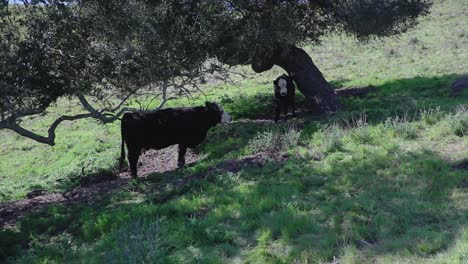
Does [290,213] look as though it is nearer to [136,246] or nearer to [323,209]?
[323,209]

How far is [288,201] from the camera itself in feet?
24.8

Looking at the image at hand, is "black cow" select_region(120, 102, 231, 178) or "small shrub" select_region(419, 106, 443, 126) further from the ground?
"black cow" select_region(120, 102, 231, 178)

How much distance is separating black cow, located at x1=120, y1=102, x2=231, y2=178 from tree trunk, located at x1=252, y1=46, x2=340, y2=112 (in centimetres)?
406

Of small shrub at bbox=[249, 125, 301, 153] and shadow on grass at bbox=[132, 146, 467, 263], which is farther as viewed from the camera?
small shrub at bbox=[249, 125, 301, 153]

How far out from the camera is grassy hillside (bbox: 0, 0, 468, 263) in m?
5.93

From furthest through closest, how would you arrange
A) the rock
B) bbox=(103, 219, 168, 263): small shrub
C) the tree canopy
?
1. the rock
2. the tree canopy
3. bbox=(103, 219, 168, 263): small shrub

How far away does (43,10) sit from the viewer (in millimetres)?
10742

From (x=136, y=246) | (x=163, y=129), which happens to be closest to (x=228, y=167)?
(x=163, y=129)

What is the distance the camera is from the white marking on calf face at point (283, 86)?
15.0 meters

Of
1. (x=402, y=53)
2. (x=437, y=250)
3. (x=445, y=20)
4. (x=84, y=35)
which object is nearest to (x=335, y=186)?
(x=437, y=250)

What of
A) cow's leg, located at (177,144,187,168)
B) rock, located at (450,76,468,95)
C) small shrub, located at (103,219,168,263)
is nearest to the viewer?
small shrub, located at (103,219,168,263)

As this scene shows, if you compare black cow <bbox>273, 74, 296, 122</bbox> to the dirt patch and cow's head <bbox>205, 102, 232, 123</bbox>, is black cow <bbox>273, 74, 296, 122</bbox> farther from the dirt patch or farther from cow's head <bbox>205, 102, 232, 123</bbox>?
the dirt patch

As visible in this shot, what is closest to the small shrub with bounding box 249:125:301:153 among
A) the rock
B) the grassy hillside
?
the grassy hillside

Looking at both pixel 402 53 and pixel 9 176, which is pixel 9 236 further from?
pixel 402 53
